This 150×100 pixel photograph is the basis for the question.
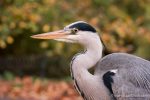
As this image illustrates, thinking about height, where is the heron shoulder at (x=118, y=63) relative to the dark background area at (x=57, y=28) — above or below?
Answer: above

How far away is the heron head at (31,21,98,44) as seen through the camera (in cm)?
621

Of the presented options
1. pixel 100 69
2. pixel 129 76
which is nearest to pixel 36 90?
pixel 100 69

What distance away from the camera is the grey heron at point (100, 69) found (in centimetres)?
609

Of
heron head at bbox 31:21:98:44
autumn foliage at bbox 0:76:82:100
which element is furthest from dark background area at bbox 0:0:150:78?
heron head at bbox 31:21:98:44

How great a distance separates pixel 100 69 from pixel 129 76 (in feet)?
1.10

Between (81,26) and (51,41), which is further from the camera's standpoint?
(51,41)

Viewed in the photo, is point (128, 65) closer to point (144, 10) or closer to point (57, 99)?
point (57, 99)

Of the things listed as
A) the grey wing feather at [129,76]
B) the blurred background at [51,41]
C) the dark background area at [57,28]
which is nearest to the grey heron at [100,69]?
the grey wing feather at [129,76]

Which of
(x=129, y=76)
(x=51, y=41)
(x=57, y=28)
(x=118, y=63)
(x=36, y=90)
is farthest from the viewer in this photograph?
(x=51, y=41)

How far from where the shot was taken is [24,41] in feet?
45.4

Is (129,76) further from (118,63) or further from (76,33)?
(76,33)

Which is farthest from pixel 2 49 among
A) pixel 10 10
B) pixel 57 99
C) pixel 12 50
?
pixel 57 99

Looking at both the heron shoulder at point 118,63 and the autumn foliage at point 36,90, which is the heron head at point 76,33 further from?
the autumn foliage at point 36,90

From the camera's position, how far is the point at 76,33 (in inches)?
245
